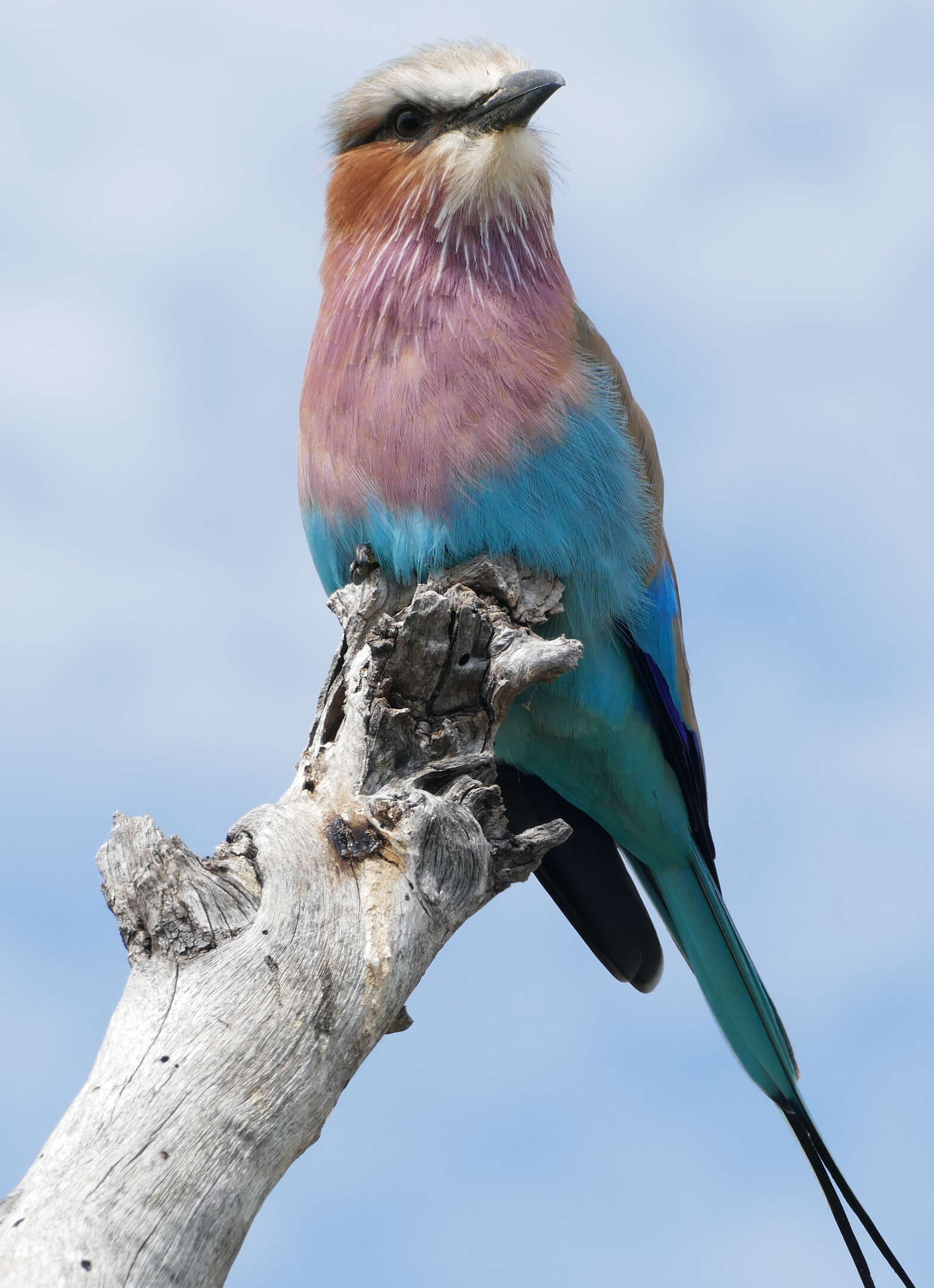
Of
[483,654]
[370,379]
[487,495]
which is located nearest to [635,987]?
[483,654]

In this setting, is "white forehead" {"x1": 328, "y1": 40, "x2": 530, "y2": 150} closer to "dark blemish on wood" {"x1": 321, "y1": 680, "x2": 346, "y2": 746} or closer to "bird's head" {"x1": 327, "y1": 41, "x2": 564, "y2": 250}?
"bird's head" {"x1": 327, "y1": 41, "x2": 564, "y2": 250}

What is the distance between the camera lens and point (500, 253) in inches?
154

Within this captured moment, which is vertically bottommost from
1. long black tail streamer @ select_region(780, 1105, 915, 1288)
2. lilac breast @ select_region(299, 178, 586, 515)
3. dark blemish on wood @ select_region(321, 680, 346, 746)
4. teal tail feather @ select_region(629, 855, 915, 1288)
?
long black tail streamer @ select_region(780, 1105, 915, 1288)

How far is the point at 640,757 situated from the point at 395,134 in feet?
7.05

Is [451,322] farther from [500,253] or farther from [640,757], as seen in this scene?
[640,757]

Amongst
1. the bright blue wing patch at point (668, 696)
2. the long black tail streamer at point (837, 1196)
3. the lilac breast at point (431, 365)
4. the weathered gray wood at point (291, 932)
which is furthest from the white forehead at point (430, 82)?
the long black tail streamer at point (837, 1196)

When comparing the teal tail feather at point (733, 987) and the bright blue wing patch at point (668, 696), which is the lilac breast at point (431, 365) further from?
the teal tail feather at point (733, 987)

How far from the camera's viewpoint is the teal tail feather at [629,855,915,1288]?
4.19 metres

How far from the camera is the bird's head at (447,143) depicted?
150 inches

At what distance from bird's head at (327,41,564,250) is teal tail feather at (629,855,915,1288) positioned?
231cm

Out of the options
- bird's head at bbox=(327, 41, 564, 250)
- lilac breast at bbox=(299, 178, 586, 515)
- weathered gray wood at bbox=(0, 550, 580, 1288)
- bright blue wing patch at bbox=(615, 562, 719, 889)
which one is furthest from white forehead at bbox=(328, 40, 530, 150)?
bright blue wing patch at bbox=(615, 562, 719, 889)

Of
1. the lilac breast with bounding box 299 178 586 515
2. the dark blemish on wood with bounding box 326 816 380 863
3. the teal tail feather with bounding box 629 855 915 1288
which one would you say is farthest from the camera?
the teal tail feather with bounding box 629 855 915 1288

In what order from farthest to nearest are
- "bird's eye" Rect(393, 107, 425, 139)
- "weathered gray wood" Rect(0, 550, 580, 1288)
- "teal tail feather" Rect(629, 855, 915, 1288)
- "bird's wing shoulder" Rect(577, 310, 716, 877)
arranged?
1. "teal tail feather" Rect(629, 855, 915, 1288)
2. "bird's wing shoulder" Rect(577, 310, 716, 877)
3. "bird's eye" Rect(393, 107, 425, 139)
4. "weathered gray wood" Rect(0, 550, 580, 1288)

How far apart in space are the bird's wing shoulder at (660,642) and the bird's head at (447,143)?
497 mm
